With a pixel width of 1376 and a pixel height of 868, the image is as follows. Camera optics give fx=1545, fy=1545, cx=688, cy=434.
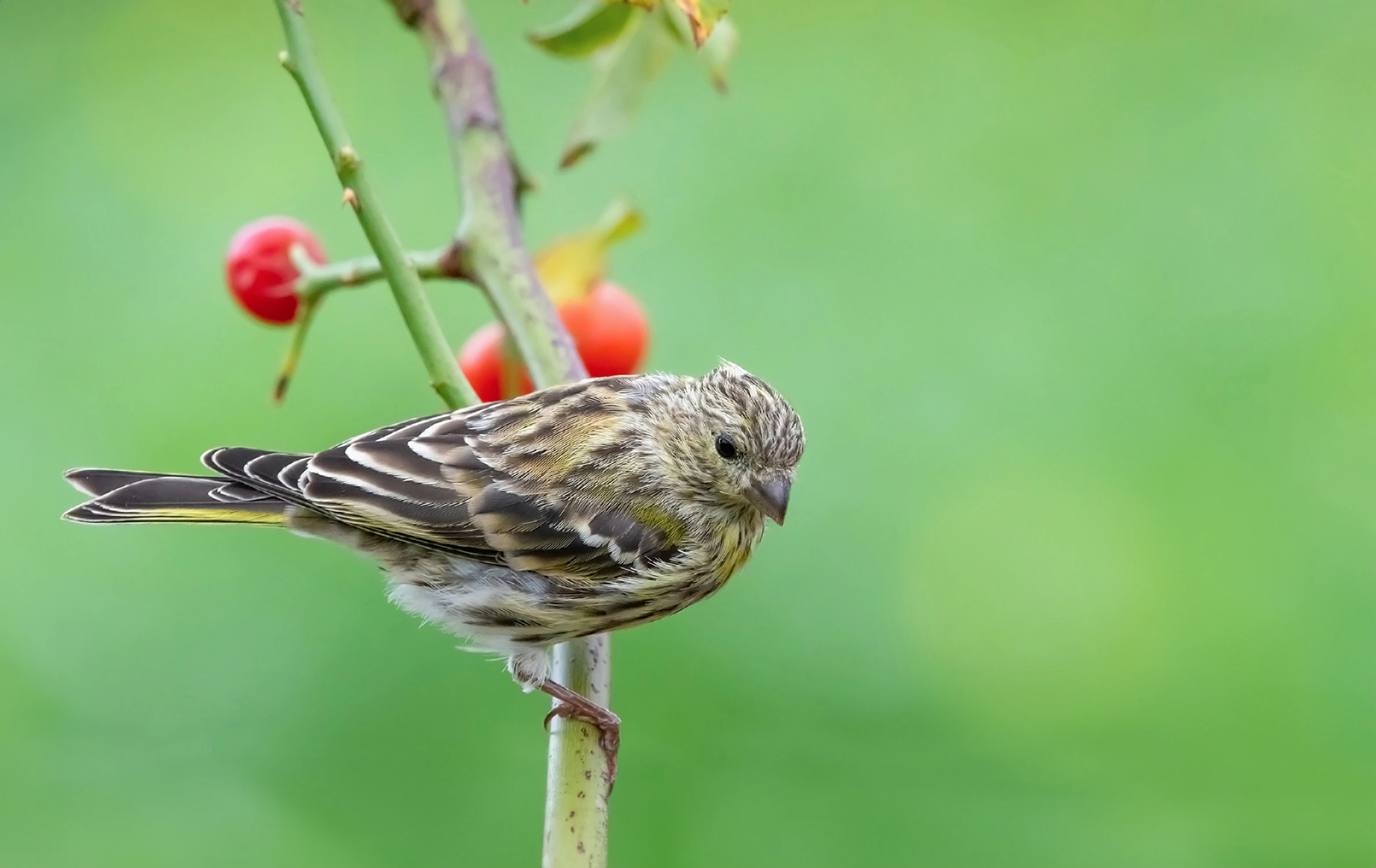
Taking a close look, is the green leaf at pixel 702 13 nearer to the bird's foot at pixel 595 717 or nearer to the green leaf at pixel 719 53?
the green leaf at pixel 719 53

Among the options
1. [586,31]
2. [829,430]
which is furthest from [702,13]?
[829,430]

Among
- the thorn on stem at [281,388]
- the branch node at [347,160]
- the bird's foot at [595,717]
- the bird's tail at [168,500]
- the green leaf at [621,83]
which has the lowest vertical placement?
the bird's foot at [595,717]

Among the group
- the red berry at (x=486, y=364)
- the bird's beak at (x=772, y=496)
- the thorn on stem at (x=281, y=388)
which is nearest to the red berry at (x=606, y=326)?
the red berry at (x=486, y=364)

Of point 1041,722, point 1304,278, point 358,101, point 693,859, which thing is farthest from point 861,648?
point 358,101

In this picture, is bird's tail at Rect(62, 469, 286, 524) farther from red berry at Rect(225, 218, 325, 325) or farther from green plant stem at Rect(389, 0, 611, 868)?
green plant stem at Rect(389, 0, 611, 868)

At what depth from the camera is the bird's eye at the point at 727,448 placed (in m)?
2.96

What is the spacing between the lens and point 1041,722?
14.4ft

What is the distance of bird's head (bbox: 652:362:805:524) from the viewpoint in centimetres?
291

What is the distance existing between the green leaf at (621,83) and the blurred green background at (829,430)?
173 cm

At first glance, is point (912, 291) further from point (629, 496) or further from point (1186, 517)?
point (629, 496)

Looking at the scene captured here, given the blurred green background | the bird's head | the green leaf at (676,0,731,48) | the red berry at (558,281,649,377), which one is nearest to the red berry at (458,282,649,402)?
the red berry at (558,281,649,377)

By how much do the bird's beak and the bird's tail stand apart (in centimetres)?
91

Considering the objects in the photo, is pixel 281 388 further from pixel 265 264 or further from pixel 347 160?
pixel 347 160

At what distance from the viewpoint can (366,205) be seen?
229cm
